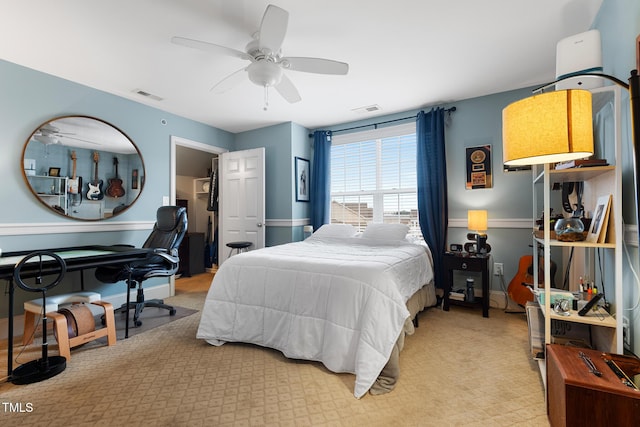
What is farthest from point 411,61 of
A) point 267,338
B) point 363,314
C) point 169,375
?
point 169,375

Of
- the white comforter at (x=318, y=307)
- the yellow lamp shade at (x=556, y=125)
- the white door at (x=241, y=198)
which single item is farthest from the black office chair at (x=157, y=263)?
the yellow lamp shade at (x=556, y=125)

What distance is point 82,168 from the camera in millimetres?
3154

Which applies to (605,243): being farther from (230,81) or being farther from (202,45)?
(230,81)

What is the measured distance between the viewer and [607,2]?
1883 mm

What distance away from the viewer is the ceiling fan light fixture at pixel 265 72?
7.28 feet

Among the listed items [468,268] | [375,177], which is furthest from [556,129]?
[375,177]

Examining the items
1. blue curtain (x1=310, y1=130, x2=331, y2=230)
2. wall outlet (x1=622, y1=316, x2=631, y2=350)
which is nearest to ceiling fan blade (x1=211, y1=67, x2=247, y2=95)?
blue curtain (x1=310, y1=130, x2=331, y2=230)

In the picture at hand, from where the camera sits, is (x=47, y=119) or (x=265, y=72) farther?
(x=47, y=119)

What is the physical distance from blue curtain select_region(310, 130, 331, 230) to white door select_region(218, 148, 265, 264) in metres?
0.83

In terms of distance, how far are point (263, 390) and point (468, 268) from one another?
2.41 m

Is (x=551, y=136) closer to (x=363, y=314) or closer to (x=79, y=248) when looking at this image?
(x=363, y=314)

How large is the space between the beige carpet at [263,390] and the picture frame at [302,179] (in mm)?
2631

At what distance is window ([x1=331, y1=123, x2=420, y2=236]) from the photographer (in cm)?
405

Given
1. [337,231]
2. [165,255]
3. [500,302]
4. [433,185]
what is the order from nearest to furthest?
[165,255]
[500,302]
[433,185]
[337,231]
